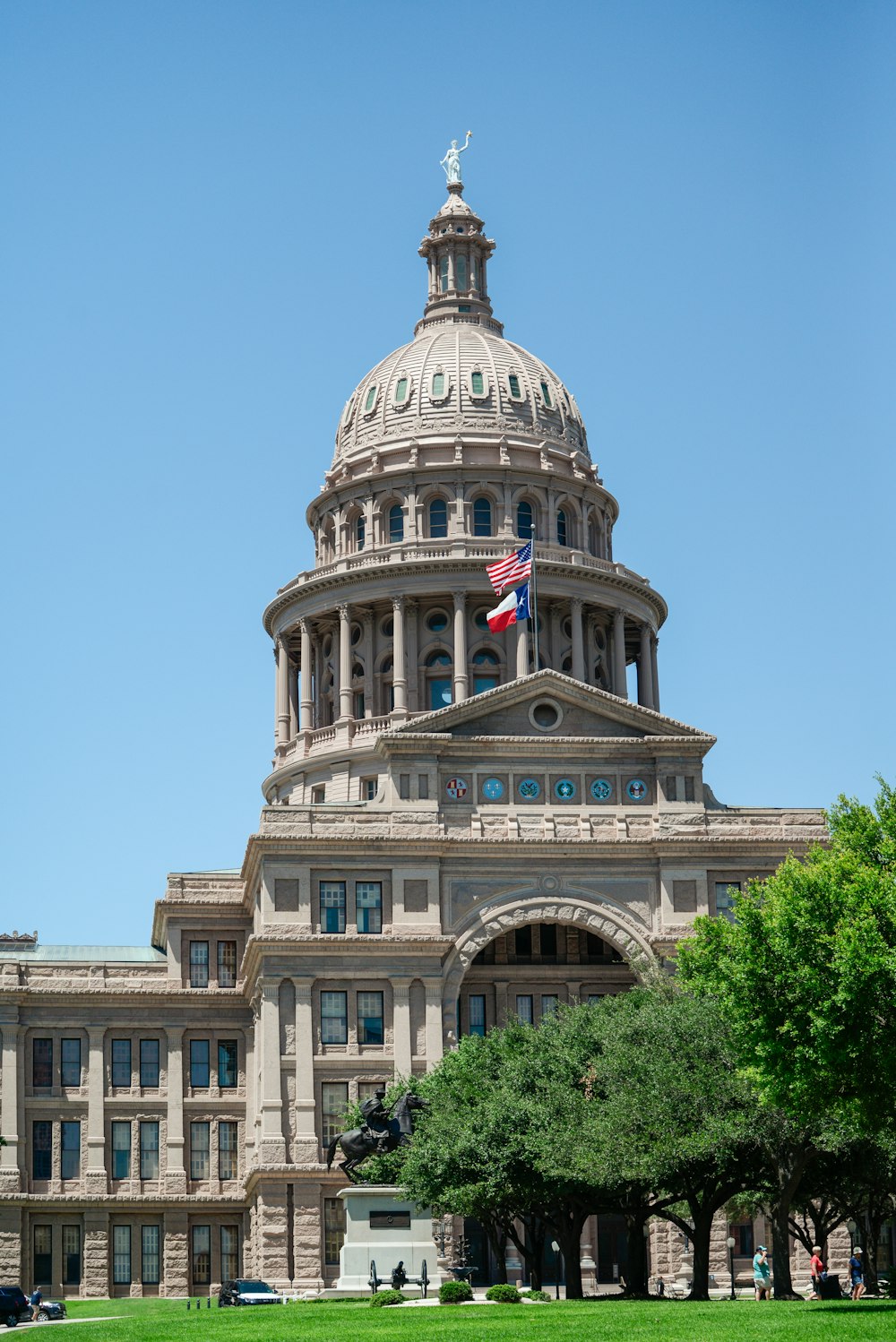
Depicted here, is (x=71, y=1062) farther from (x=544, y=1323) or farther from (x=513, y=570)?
(x=544, y=1323)

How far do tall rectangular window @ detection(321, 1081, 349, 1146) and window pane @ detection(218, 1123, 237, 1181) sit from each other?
36.5ft

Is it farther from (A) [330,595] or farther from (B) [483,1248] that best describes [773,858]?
(A) [330,595]

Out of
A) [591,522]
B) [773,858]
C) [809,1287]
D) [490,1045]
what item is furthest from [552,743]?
[591,522]

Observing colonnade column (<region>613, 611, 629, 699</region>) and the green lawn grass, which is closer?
the green lawn grass

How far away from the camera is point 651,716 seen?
9856 centimetres

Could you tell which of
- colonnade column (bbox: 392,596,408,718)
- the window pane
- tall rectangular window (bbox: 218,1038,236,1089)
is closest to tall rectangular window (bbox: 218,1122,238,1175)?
the window pane

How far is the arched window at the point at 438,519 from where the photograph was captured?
414ft

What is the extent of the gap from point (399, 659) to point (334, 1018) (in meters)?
31.1

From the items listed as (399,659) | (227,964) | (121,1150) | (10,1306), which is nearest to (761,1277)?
(10,1306)

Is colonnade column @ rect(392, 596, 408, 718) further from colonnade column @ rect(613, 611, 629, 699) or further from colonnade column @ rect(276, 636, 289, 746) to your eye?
colonnade column @ rect(613, 611, 629, 699)

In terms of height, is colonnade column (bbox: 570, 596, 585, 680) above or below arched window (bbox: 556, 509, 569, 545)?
below

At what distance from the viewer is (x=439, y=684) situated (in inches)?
4830

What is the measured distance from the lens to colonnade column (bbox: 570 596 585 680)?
120188 millimetres

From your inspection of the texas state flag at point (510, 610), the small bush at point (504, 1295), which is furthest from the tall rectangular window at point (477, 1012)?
the small bush at point (504, 1295)
